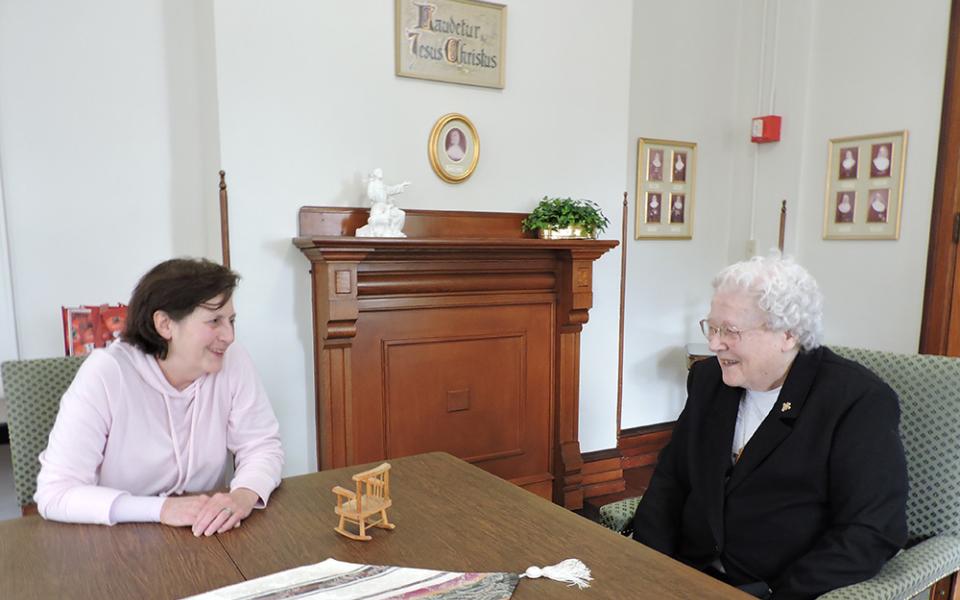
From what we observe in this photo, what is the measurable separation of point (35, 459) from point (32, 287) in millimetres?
1215

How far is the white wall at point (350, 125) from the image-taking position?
7.77 feet

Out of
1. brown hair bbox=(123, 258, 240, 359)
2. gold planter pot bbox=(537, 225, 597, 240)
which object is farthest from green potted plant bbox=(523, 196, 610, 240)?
brown hair bbox=(123, 258, 240, 359)

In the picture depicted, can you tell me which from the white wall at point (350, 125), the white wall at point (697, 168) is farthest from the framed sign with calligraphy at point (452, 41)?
the white wall at point (697, 168)

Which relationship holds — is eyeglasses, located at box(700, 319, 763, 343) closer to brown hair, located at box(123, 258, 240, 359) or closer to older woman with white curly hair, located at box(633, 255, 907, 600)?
older woman with white curly hair, located at box(633, 255, 907, 600)

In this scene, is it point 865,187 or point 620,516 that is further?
point 865,187

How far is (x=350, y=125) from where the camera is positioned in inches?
99.9

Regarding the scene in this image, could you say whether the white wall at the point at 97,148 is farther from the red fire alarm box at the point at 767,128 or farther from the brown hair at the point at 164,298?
the red fire alarm box at the point at 767,128

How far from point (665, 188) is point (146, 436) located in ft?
10.3

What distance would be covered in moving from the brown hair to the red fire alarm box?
130 inches

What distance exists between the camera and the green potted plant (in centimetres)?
A: 283

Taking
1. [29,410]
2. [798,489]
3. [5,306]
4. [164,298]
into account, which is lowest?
[798,489]

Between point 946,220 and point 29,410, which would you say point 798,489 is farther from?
point 946,220

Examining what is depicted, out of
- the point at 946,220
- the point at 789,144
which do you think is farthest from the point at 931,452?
the point at 789,144

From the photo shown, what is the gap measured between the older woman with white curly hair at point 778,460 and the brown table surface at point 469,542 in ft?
1.29
